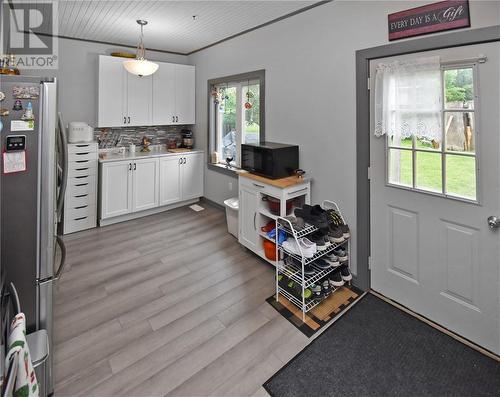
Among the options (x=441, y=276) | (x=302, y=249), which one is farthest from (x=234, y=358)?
(x=441, y=276)

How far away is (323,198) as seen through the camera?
111 inches

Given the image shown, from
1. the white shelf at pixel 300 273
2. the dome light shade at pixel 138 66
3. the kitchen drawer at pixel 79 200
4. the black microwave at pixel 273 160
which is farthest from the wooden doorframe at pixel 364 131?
the kitchen drawer at pixel 79 200

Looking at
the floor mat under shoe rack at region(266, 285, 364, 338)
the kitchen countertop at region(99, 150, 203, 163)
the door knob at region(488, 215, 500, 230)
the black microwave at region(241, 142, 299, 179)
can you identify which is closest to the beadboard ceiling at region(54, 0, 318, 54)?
the black microwave at region(241, 142, 299, 179)

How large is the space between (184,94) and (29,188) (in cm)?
382

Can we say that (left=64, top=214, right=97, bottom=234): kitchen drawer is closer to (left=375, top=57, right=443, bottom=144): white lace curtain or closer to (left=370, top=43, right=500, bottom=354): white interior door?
(left=370, top=43, right=500, bottom=354): white interior door

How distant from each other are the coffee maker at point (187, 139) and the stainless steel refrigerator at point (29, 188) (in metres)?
3.59

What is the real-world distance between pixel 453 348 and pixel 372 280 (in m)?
0.72

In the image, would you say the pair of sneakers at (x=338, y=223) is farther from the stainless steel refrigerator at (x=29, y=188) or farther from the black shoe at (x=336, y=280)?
the stainless steel refrigerator at (x=29, y=188)

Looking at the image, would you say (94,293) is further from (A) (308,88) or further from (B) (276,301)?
(A) (308,88)

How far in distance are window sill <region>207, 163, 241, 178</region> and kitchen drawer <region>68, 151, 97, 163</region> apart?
5.65 feet

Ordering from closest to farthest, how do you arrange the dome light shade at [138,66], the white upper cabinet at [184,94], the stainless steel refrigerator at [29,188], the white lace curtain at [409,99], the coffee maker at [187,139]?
the stainless steel refrigerator at [29,188] < the white lace curtain at [409,99] < the dome light shade at [138,66] < the white upper cabinet at [184,94] < the coffee maker at [187,139]

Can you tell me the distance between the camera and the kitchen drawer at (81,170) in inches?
144

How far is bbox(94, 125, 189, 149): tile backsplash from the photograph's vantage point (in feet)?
14.2

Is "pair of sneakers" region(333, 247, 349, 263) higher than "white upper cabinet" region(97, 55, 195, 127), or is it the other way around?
"white upper cabinet" region(97, 55, 195, 127)
